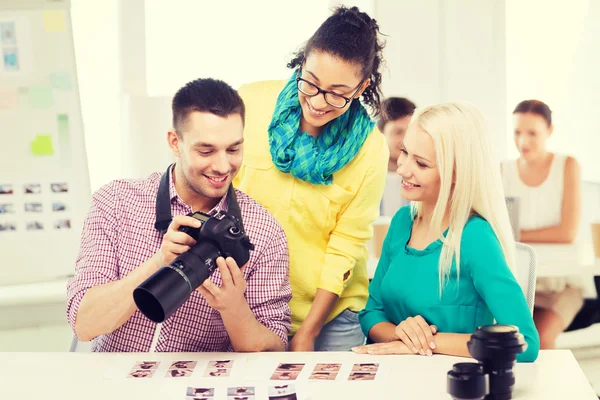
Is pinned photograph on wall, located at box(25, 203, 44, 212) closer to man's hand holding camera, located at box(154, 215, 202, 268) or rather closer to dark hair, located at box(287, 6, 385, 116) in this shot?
dark hair, located at box(287, 6, 385, 116)

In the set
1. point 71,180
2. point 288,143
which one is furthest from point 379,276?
point 71,180

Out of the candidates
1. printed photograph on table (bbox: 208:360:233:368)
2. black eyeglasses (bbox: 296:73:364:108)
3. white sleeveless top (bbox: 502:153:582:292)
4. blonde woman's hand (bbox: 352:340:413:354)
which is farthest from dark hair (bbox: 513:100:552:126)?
printed photograph on table (bbox: 208:360:233:368)

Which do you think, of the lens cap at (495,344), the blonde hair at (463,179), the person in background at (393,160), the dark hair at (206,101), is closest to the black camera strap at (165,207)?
the dark hair at (206,101)

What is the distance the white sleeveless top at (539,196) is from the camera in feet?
12.1

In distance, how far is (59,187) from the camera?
3.12 meters

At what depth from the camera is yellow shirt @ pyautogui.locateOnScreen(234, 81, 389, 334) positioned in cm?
199

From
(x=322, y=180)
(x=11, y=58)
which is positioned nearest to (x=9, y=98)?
(x=11, y=58)

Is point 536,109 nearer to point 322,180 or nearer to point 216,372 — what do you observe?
point 322,180

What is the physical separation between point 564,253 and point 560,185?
1.54 ft

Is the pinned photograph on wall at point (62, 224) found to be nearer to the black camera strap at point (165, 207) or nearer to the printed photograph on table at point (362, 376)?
the black camera strap at point (165, 207)

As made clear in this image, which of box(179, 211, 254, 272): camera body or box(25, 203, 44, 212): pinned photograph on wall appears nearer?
box(179, 211, 254, 272): camera body

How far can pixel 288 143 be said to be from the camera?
6.43ft

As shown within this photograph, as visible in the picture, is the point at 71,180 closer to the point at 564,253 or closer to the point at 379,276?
the point at 379,276

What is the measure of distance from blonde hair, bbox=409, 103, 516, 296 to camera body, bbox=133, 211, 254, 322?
0.47 metres
